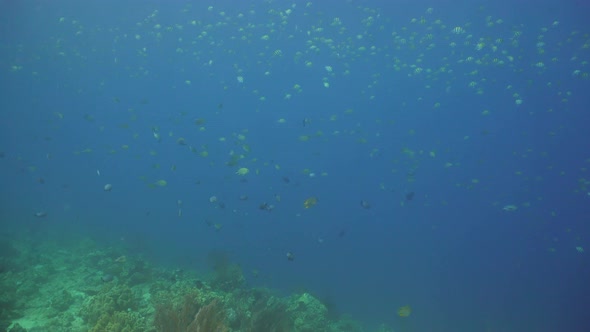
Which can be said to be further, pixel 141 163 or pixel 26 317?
pixel 141 163

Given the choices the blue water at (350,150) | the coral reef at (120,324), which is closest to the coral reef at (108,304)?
the coral reef at (120,324)

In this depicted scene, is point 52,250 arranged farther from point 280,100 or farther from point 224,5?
point 280,100

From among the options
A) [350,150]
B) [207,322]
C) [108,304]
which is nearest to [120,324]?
[108,304]

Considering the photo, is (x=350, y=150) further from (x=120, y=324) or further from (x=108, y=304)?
(x=120, y=324)

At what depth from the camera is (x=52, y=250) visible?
1759 centimetres

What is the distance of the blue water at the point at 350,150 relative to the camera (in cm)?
2672

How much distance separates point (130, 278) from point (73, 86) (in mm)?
138623

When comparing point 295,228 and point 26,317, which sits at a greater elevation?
point 295,228

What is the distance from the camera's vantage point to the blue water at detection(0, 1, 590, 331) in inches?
1052

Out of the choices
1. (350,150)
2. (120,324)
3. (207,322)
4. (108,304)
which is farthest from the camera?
(350,150)

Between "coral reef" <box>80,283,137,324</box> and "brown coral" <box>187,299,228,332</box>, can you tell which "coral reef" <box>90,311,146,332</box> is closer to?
"coral reef" <box>80,283,137,324</box>

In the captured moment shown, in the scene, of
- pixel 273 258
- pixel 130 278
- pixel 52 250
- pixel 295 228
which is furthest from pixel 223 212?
pixel 130 278

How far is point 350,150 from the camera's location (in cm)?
11494

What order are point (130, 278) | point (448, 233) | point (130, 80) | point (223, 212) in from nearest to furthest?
point (130, 278) → point (223, 212) → point (448, 233) → point (130, 80)
